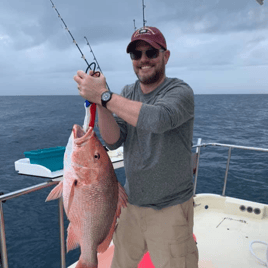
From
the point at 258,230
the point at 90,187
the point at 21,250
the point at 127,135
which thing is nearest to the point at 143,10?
the point at 127,135

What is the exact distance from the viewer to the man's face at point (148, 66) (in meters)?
2.02

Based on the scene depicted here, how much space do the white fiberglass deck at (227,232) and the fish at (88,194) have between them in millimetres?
1291

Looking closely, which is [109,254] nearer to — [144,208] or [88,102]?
[144,208]

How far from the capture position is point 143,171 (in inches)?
79.6

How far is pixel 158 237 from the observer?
6.65 feet

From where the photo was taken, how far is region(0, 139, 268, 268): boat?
3.28m

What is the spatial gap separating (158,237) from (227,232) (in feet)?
8.24

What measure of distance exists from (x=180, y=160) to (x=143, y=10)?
3.21 metres

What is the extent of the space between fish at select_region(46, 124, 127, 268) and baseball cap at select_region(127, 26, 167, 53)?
816 mm

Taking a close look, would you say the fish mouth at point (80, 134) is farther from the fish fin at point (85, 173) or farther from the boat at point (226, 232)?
the boat at point (226, 232)

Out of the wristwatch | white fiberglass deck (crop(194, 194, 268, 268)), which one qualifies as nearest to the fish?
the wristwatch

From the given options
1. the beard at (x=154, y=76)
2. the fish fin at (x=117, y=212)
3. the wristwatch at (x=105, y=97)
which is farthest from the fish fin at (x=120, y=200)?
the beard at (x=154, y=76)

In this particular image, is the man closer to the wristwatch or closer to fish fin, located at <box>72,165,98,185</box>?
the wristwatch

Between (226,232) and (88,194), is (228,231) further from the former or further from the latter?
(88,194)
